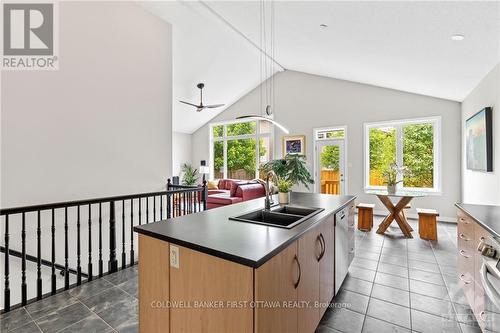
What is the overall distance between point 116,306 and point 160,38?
4021 mm

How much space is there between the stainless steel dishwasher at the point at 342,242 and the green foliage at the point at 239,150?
5.64 metres

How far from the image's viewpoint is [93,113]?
338 cm

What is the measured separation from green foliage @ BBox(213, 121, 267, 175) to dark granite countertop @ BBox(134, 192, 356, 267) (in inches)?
261

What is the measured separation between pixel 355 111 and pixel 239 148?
13.6ft

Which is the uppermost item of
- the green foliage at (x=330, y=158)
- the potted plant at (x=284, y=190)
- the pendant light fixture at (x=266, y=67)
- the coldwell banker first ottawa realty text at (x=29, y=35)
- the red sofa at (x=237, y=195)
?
the pendant light fixture at (x=266, y=67)

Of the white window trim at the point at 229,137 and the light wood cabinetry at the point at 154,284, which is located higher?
the white window trim at the point at 229,137

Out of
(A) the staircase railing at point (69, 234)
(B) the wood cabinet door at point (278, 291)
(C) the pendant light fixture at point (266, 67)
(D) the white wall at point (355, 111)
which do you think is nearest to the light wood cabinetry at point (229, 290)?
(B) the wood cabinet door at point (278, 291)

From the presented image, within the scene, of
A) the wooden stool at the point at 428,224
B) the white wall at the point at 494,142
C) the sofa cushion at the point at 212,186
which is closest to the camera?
the white wall at the point at 494,142

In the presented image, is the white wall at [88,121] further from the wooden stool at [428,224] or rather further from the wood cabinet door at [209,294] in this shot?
the wooden stool at [428,224]

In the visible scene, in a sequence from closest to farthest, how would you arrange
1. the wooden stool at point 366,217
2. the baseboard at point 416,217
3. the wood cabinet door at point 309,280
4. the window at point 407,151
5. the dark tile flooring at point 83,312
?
the wood cabinet door at point 309,280 < the dark tile flooring at point 83,312 < the wooden stool at point 366,217 < the baseboard at point 416,217 < the window at point 407,151

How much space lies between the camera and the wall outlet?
1.35 meters

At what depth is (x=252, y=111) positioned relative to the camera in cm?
845

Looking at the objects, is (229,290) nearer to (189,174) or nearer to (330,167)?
(330,167)

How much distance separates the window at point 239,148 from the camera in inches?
328
